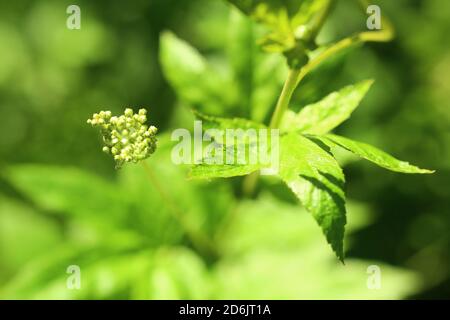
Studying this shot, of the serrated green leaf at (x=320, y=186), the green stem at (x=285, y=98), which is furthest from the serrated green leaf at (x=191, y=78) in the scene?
the serrated green leaf at (x=320, y=186)

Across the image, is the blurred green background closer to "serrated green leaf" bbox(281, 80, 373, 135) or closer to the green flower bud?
"serrated green leaf" bbox(281, 80, 373, 135)

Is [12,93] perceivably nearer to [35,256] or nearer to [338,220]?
[35,256]

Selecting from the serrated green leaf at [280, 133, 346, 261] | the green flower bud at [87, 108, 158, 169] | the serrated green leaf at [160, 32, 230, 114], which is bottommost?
the serrated green leaf at [280, 133, 346, 261]

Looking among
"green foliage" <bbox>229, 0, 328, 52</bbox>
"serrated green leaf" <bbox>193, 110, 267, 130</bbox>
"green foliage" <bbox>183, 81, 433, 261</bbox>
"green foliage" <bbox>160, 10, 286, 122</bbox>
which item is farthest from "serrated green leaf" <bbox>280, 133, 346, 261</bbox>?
"green foliage" <bbox>160, 10, 286, 122</bbox>

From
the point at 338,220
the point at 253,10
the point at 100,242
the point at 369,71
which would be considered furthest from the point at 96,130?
the point at 338,220

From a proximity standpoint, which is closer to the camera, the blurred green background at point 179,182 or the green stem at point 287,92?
the green stem at point 287,92

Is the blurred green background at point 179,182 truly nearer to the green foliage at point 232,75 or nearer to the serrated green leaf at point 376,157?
the green foliage at point 232,75
